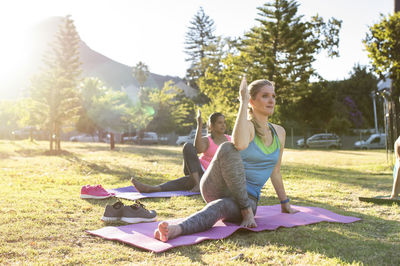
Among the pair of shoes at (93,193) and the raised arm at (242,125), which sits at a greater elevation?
the raised arm at (242,125)

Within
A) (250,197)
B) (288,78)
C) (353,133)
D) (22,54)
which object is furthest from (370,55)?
(22,54)

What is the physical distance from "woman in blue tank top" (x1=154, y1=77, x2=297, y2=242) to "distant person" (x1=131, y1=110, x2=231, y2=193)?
1.71m

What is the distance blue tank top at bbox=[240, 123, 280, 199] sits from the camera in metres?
3.50

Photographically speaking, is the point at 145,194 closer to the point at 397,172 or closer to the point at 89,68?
the point at 397,172

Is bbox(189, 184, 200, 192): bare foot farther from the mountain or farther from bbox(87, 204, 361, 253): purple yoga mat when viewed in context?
the mountain

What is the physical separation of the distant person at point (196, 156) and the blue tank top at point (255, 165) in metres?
1.80

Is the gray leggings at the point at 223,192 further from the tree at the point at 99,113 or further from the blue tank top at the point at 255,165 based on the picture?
the tree at the point at 99,113

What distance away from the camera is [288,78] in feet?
77.7

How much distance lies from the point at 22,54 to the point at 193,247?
164 meters

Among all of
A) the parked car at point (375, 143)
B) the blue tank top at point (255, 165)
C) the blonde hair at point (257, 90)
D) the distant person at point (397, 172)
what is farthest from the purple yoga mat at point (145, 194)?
the parked car at point (375, 143)

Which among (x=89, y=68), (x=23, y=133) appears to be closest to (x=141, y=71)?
(x=23, y=133)

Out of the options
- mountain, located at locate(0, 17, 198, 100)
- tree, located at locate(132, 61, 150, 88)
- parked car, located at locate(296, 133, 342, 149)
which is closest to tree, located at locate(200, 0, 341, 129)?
parked car, located at locate(296, 133, 342, 149)

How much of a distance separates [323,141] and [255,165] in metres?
30.4

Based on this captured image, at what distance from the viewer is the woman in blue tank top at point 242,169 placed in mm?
3139
